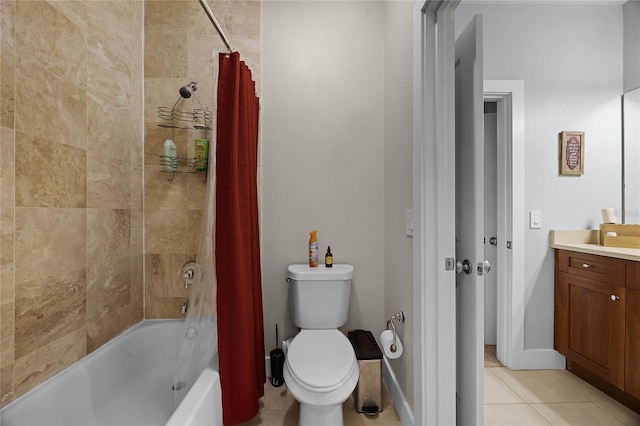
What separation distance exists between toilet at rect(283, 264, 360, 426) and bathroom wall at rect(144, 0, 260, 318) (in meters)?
0.76

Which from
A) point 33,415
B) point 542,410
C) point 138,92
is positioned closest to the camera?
point 33,415

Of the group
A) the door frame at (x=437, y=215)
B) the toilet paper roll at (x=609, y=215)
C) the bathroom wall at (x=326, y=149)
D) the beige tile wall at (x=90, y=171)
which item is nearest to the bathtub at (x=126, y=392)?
the beige tile wall at (x=90, y=171)

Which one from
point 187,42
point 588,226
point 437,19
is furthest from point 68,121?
point 588,226

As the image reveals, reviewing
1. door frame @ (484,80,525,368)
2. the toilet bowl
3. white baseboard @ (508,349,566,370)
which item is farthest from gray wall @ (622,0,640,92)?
the toilet bowl

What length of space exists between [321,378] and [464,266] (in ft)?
2.63

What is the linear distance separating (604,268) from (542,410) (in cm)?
87

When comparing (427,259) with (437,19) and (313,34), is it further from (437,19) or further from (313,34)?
(313,34)

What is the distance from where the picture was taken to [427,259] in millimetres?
1299

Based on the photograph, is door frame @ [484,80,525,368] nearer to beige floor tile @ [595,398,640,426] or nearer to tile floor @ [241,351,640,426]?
tile floor @ [241,351,640,426]

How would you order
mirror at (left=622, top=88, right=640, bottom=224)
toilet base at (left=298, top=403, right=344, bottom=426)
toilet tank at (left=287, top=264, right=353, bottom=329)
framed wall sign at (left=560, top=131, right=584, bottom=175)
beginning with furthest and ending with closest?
framed wall sign at (left=560, top=131, right=584, bottom=175)
toilet tank at (left=287, top=264, right=353, bottom=329)
mirror at (left=622, top=88, right=640, bottom=224)
toilet base at (left=298, top=403, right=344, bottom=426)

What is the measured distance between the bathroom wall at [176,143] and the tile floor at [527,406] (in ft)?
2.87

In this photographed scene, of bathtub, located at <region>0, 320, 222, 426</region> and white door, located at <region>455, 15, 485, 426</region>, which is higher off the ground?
white door, located at <region>455, 15, 485, 426</region>

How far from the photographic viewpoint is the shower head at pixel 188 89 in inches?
69.6

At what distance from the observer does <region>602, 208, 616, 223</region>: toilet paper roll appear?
181cm
